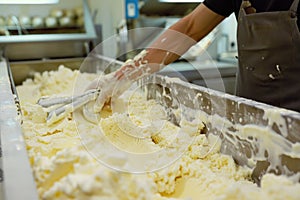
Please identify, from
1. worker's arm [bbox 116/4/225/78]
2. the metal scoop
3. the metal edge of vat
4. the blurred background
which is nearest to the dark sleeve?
worker's arm [bbox 116/4/225/78]

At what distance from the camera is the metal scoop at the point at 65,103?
1318mm

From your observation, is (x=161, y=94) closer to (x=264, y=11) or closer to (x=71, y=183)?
(x=264, y=11)

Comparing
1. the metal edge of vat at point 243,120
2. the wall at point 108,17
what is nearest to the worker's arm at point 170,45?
the metal edge of vat at point 243,120

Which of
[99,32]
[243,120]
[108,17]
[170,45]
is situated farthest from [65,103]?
[108,17]

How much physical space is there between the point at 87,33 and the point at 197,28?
1248 mm

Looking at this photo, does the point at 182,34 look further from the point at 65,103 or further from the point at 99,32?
the point at 99,32

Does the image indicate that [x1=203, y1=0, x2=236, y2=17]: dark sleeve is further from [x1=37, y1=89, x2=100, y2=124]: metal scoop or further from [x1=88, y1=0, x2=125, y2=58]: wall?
[x1=88, y1=0, x2=125, y2=58]: wall

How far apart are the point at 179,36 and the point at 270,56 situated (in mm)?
457

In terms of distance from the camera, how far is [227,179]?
3.12 ft

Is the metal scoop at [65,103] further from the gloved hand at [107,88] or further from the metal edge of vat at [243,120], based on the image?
the metal edge of vat at [243,120]

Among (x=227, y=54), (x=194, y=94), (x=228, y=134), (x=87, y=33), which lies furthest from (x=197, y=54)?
(x=228, y=134)

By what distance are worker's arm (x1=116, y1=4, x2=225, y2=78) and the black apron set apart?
0.58 ft

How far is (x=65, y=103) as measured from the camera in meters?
1.41

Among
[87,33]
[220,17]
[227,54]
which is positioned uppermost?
[220,17]
